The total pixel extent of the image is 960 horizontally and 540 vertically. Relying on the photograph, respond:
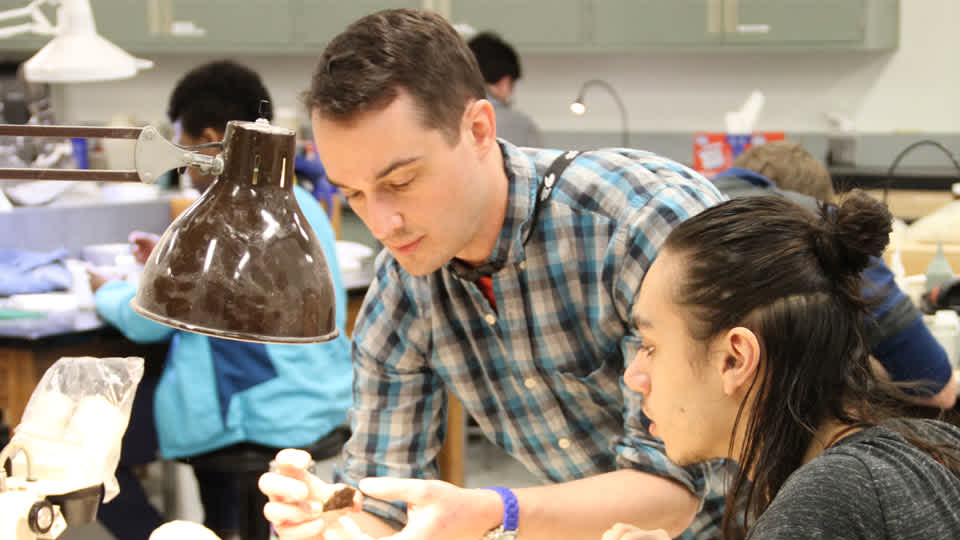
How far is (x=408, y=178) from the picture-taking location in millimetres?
1340

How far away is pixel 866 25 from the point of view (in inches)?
214

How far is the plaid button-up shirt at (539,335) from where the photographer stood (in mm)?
1440

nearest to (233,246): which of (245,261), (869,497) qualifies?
(245,261)

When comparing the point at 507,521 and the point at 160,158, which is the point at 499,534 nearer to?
the point at 507,521

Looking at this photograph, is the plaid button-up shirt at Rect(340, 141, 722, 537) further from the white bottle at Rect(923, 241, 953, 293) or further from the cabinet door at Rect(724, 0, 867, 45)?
the cabinet door at Rect(724, 0, 867, 45)

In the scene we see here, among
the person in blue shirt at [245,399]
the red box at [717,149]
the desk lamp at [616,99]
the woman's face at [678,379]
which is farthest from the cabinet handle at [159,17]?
the woman's face at [678,379]

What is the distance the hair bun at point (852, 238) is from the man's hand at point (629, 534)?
0.36m

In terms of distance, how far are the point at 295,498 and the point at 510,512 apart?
27cm

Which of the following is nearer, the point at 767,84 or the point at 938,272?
the point at 938,272

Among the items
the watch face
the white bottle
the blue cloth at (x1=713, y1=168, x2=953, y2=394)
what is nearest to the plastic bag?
the watch face

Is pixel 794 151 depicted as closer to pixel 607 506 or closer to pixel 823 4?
pixel 607 506

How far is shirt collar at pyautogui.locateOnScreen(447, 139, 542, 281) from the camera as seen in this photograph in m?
1.50

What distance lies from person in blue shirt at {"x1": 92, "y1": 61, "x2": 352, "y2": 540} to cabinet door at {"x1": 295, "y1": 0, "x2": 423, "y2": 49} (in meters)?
3.69

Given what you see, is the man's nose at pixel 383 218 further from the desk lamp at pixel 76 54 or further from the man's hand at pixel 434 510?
the desk lamp at pixel 76 54
